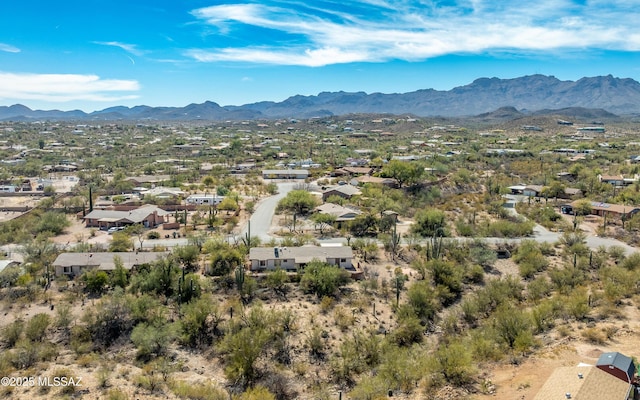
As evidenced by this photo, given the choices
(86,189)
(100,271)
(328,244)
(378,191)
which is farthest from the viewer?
(86,189)

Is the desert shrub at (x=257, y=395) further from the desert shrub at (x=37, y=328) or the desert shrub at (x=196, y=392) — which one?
the desert shrub at (x=37, y=328)

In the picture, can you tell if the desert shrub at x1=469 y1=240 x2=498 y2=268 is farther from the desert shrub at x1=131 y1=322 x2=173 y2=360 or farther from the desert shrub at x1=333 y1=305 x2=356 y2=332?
the desert shrub at x1=131 y1=322 x2=173 y2=360

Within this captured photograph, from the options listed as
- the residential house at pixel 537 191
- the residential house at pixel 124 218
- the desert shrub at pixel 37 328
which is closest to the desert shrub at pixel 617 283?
the residential house at pixel 537 191

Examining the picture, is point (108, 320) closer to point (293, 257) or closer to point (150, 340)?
point (150, 340)

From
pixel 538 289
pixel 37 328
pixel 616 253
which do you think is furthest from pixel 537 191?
pixel 37 328

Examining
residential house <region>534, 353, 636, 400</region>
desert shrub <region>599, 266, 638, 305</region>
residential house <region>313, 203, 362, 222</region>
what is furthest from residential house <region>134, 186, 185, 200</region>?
residential house <region>534, 353, 636, 400</region>

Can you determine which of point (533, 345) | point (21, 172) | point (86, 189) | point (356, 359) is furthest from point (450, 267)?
point (21, 172)

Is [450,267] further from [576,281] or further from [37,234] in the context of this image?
[37,234]
